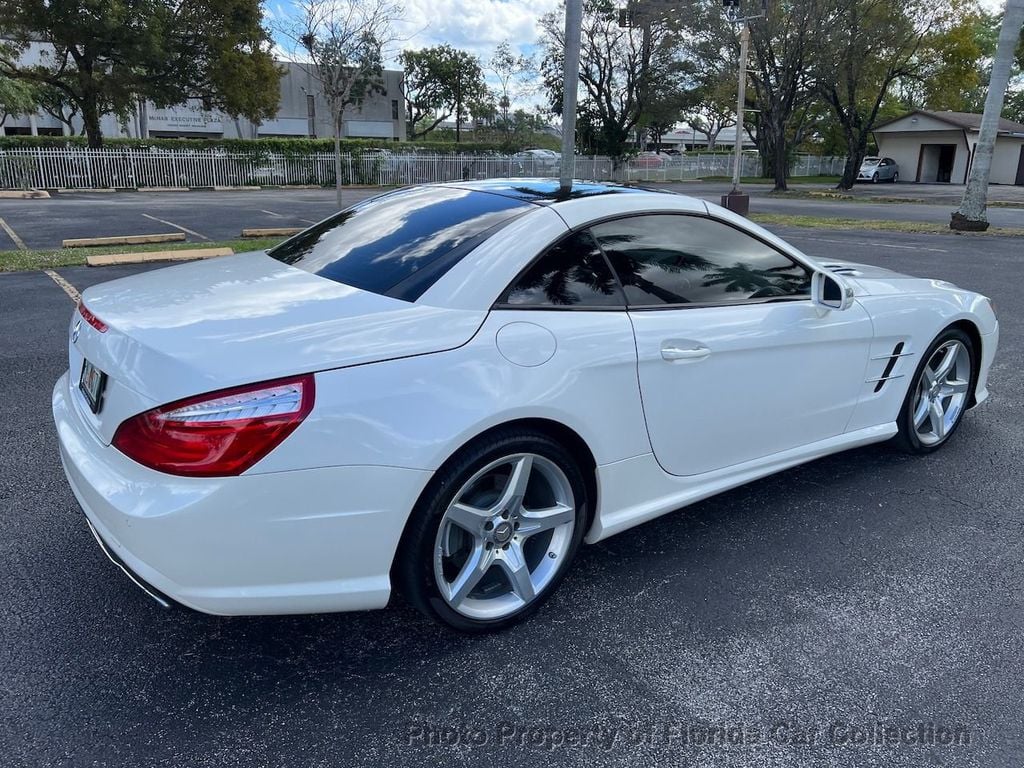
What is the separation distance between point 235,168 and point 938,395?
29968mm

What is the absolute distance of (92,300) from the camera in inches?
115

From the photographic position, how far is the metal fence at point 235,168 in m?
25.9

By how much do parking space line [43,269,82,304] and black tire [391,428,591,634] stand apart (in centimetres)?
656

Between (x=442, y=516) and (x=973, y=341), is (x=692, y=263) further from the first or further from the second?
(x=973, y=341)

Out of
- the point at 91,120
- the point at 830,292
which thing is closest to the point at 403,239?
the point at 830,292

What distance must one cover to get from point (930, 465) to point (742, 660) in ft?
7.63

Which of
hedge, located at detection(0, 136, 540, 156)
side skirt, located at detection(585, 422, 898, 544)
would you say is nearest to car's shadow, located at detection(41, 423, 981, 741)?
side skirt, located at detection(585, 422, 898, 544)

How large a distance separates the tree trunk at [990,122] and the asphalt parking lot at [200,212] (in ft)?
9.59

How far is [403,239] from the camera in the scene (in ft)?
10.3

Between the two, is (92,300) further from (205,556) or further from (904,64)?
(904,64)

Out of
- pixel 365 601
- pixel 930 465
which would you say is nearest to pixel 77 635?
pixel 365 601

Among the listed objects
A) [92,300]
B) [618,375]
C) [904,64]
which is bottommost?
[618,375]

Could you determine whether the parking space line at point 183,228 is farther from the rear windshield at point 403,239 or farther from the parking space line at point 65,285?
the rear windshield at point 403,239

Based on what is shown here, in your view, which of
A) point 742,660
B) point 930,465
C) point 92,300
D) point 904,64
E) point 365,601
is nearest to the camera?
point 365,601
